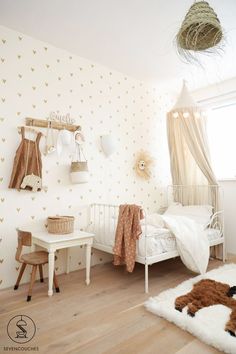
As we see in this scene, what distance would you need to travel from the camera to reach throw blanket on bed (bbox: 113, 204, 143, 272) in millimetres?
2689

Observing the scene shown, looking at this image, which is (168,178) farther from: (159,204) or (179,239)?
(179,239)

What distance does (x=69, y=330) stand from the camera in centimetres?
193

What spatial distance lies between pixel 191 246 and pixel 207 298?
65cm

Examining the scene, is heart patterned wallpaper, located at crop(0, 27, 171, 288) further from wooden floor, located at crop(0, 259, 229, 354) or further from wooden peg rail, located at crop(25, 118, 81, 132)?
wooden floor, located at crop(0, 259, 229, 354)

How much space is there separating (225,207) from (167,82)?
7.17 ft

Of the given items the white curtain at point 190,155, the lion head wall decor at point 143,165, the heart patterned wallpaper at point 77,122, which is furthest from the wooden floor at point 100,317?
the lion head wall decor at point 143,165

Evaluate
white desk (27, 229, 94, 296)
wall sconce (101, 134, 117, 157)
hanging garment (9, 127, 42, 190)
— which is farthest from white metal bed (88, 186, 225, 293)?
hanging garment (9, 127, 42, 190)

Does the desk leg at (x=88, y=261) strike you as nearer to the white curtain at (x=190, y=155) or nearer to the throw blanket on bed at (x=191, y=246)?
the throw blanket on bed at (x=191, y=246)

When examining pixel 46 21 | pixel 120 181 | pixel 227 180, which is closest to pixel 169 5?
pixel 46 21

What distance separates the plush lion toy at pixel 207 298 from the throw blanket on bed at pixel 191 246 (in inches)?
9.5

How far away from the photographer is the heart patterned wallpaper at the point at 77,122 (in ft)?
9.07

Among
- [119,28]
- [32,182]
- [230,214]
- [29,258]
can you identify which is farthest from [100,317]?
[119,28]

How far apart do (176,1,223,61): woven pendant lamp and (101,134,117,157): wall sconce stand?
176 centimetres

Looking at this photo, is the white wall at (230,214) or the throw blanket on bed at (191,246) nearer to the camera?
the throw blanket on bed at (191,246)
